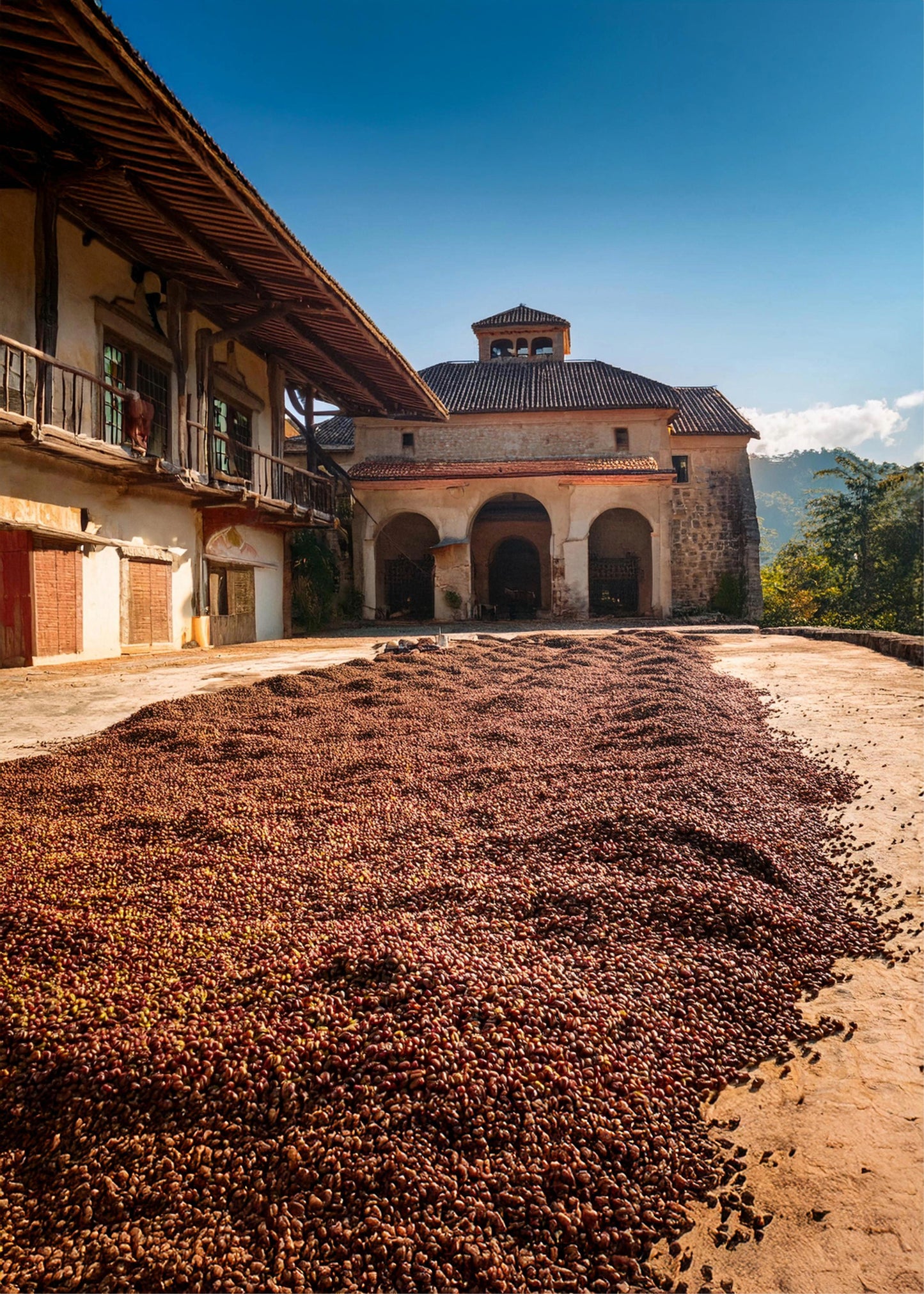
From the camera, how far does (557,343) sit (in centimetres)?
2622

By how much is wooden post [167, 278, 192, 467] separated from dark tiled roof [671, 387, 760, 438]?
16.9 m

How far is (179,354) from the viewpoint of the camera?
11555 mm

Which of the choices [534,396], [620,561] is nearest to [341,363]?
[534,396]

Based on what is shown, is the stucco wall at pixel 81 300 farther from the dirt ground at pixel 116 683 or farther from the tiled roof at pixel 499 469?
the tiled roof at pixel 499 469

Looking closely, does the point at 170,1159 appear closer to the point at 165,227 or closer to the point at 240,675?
the point at 240,675

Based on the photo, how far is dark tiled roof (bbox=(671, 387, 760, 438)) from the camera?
2367cm

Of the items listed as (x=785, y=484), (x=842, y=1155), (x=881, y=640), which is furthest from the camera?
(x=785, y=484)

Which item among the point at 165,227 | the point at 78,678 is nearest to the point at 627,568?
the point at 165,227

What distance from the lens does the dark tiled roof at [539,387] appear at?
71.2ft

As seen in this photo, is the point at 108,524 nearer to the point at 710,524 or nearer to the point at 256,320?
the point at 256,320

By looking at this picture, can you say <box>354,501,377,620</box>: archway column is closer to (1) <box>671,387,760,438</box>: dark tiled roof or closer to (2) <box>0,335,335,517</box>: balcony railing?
(2) <box>0,335,335,517</box>: balcony railing

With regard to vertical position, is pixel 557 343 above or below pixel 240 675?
above

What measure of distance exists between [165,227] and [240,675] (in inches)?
264

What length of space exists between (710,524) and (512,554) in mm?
6602
